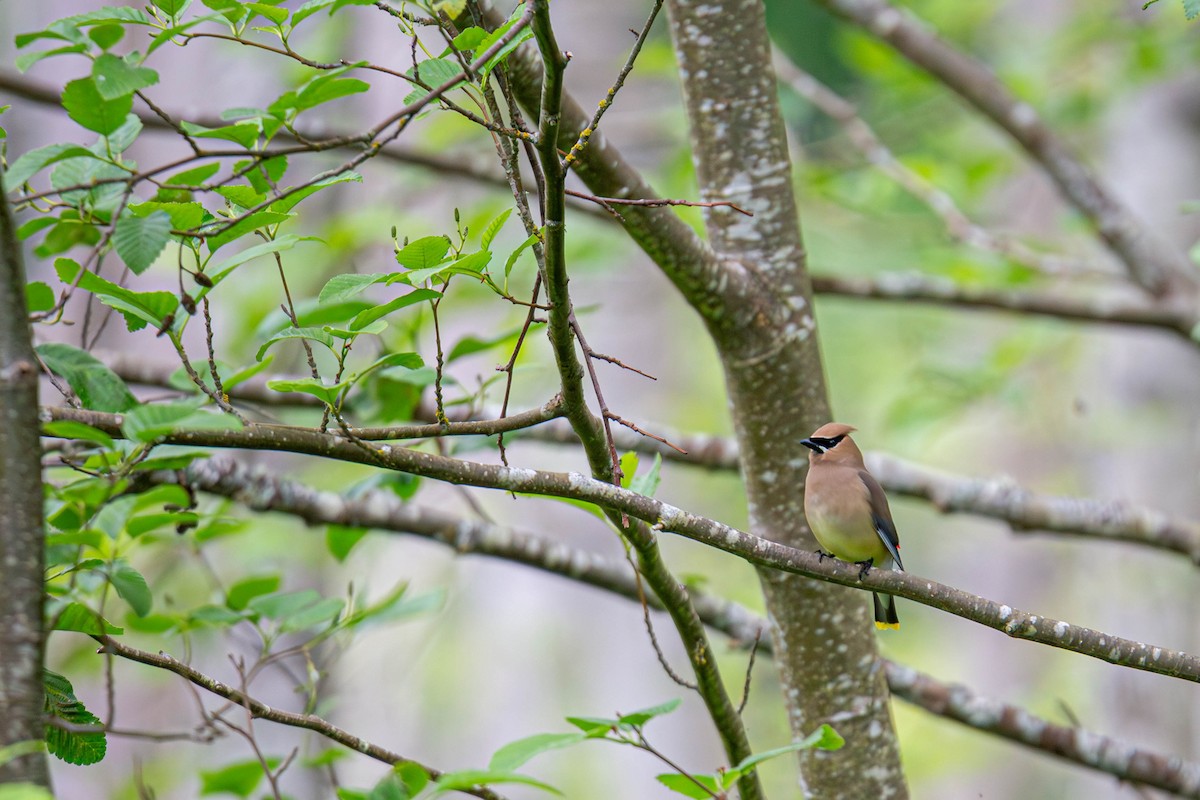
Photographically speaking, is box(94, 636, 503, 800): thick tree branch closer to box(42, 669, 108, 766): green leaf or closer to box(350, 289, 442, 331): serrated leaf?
box(42, 669, 108, 766): green leaf

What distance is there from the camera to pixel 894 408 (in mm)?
5340

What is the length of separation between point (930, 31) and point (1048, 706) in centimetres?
817

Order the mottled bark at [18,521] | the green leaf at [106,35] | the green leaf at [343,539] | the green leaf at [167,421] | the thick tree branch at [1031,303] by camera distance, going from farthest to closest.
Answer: the thick tree branch at [1031,303] → the green leaf at [343,539] → the green leaf at [106,35] → the green leaf at [167,421] → the mottled bark at [18,521]

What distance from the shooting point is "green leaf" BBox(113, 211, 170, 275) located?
166 cm

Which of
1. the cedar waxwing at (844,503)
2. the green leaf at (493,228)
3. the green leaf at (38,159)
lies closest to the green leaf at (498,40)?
the green leaf at (493,228)

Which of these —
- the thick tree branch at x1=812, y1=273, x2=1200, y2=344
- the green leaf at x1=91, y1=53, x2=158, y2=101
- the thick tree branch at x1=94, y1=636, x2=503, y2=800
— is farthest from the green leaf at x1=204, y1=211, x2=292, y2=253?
the thick tree branch at x1=812, y1=273, x2=1200, y2=344

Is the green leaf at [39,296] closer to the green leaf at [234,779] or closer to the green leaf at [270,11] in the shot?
the green leaf at [270,11]

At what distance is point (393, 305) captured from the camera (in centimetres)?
166

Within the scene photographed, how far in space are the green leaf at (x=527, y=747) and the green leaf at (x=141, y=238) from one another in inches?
36.2

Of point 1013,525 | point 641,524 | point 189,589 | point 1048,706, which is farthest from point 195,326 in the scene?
point 1048,706

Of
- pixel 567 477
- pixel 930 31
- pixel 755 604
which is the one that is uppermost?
pixel 930 31

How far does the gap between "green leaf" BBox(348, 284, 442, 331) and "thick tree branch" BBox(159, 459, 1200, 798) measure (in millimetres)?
1419

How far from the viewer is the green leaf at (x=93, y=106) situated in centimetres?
158

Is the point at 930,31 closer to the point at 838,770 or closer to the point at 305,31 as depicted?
the point at 838,770
